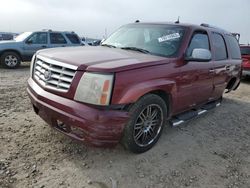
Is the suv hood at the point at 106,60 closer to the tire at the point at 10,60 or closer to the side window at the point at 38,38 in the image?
the tire at the point at 10,60

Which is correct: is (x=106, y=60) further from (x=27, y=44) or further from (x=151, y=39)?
(x=27, y=44)

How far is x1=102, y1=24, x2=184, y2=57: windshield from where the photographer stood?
3875mm

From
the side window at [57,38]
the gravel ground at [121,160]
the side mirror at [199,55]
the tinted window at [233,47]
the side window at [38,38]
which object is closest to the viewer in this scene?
the gravel ground at [121,160]

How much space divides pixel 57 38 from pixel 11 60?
2260mm

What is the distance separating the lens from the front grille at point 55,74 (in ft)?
9.80

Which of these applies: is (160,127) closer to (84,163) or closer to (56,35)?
(84,163)

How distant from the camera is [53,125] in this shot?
10.6 ft

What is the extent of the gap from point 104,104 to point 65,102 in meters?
0.48

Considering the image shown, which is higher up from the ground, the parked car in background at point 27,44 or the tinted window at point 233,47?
the tinted window at point 233,47

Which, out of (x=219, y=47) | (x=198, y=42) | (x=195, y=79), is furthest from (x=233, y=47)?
(x=195, y=79)

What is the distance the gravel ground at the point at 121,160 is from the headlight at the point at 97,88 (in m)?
0.90

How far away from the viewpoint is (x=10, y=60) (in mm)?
10422

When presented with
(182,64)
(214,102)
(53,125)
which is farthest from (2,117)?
(214,102)

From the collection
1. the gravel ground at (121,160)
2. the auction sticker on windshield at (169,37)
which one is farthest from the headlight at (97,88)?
the auction sticker on windshield at (169,37)
